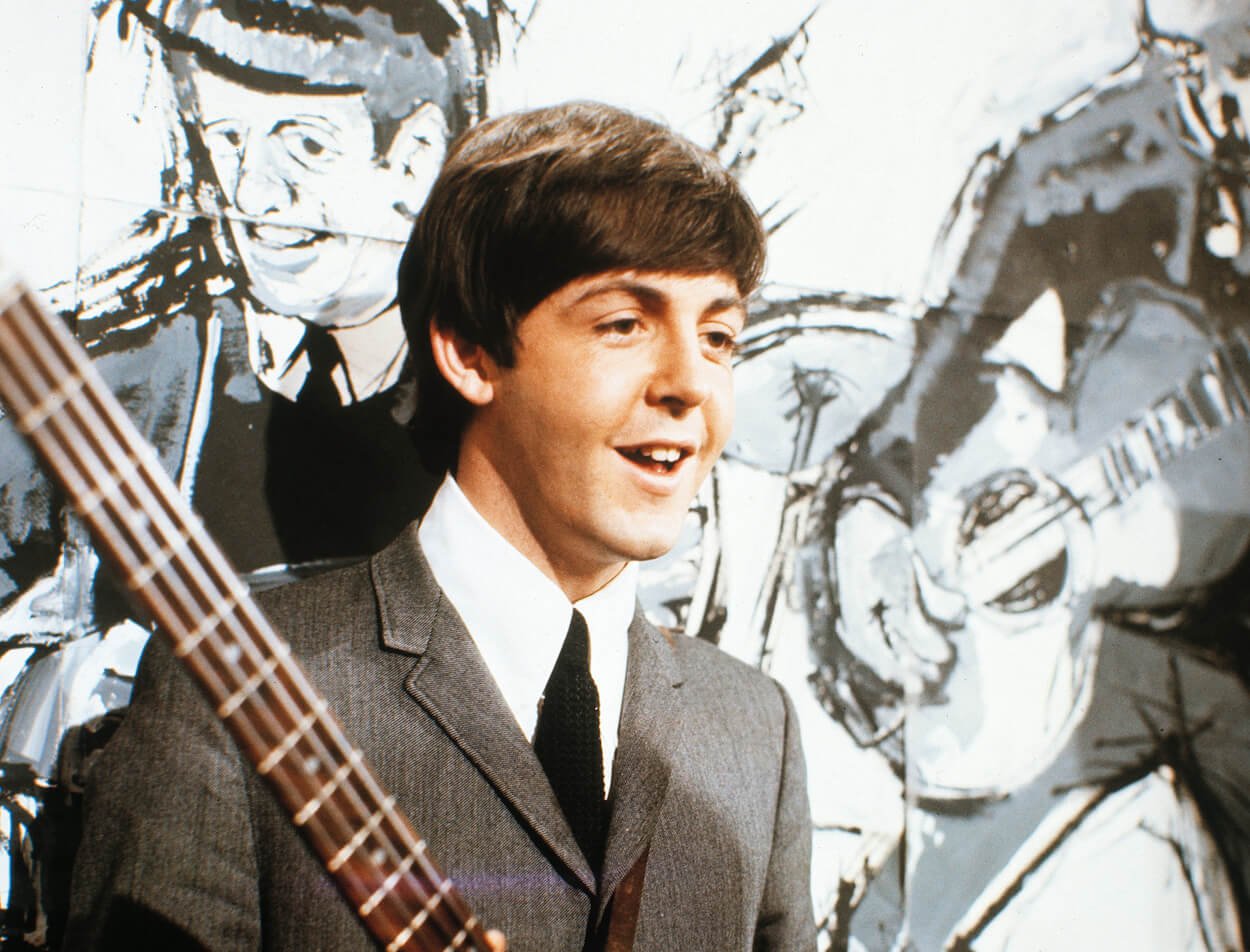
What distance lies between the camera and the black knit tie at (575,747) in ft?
2.83

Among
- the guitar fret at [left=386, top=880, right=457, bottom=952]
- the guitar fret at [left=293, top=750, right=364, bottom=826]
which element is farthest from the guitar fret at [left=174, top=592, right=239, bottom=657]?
the guitar fret at [left=386, top=880, right=457, bottom=952]

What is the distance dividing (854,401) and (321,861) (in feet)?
3.63

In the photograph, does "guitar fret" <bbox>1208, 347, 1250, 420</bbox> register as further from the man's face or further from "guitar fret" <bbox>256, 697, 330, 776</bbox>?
"guitar fret" <bbox>256, 697, 330, 776</bbox>

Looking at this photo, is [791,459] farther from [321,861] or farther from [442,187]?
[321,861]

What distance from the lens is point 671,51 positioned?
4.45ft

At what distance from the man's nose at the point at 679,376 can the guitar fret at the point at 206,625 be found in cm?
48

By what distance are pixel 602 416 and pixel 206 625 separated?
450mm

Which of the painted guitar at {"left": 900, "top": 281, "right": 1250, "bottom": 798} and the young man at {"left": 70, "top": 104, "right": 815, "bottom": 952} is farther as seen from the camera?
the painted guitar at {"left": 900, "top": 281, "right": 1250, "bottom": 798}

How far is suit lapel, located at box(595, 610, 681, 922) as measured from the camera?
0.85 metres

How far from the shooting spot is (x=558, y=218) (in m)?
0.90

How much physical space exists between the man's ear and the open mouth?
0.17 metres

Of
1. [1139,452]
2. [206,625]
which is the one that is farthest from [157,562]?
[1139,452]

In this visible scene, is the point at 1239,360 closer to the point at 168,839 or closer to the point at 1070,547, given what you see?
the point at 1070,547

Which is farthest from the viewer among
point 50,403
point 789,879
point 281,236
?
point 281,236
